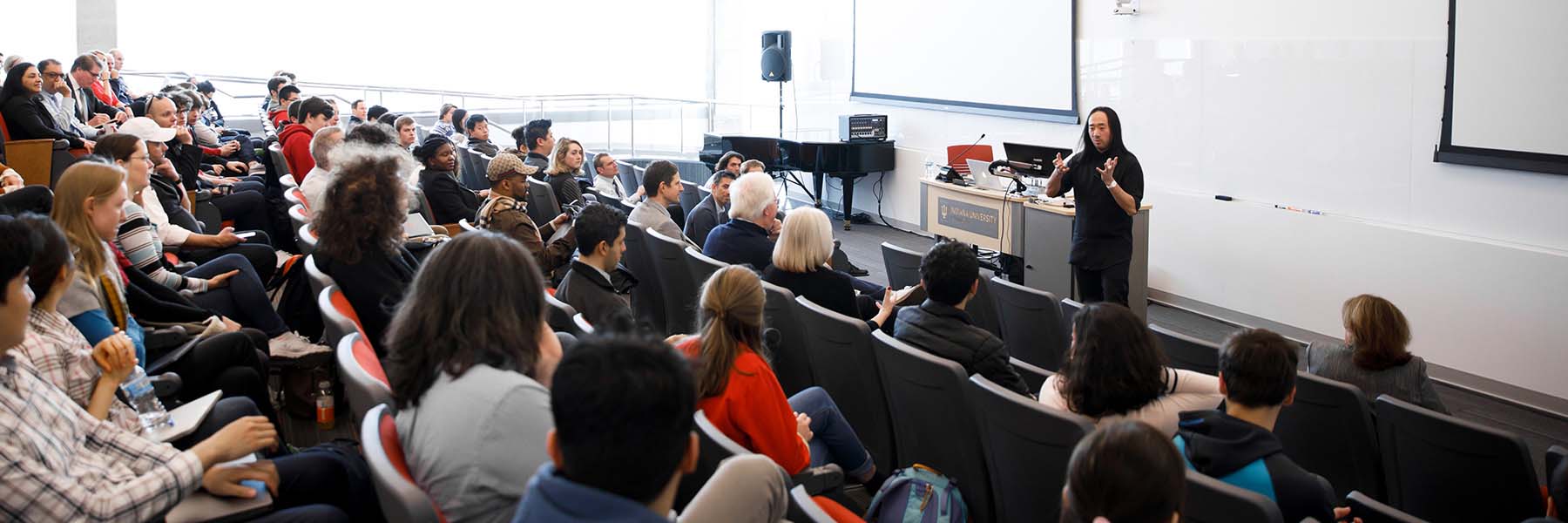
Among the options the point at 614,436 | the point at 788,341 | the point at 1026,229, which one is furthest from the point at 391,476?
the point at 1026,229

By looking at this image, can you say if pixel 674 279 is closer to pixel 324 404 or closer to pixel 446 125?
pixel 324 404

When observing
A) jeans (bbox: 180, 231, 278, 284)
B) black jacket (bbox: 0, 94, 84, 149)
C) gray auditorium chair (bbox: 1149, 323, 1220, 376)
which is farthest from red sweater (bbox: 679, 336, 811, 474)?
black jacket (bbox: 0, 94, 84, 149)

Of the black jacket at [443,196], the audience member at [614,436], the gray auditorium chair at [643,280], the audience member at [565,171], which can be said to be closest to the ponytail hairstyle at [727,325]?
the audience member at [614,436]

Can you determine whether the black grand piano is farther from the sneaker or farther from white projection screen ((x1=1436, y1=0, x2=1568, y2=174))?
the sneaker

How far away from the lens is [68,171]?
3615 mm

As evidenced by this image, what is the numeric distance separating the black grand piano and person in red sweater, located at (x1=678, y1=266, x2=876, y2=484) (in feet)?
26.8

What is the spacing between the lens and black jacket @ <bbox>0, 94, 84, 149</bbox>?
7.01 metres

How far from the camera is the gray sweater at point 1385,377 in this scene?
3588 mm

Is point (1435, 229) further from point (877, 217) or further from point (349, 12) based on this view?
point (349, 12)

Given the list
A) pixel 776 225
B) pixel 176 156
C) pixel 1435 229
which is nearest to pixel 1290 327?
pixel 1435 229

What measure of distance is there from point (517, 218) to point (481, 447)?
10.3 feet

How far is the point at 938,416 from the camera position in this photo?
335 cm

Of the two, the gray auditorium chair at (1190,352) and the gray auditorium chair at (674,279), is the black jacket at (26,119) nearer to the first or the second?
the gray auditorium chair at (674,279)

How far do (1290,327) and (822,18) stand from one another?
700 cm
